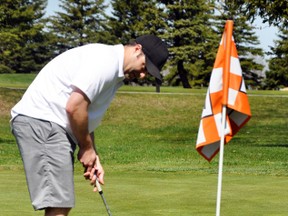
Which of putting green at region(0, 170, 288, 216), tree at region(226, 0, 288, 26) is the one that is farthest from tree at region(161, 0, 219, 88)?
putting green at region(0, 170, 288, 216)

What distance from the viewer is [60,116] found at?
19.7ft

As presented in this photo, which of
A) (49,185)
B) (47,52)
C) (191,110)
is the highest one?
(49,185)

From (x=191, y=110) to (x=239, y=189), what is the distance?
28.3m

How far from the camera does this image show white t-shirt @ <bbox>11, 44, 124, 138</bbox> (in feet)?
19.0

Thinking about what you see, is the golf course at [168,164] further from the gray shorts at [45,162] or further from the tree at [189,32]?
the tree at [189,32]

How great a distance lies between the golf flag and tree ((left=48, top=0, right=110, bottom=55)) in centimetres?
6969

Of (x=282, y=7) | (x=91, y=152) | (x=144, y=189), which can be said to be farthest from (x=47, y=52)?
(x=91, y=152)

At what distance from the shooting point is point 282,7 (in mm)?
24359

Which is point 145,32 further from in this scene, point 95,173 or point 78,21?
point 95,173

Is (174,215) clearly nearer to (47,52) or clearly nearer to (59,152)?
(59,152)

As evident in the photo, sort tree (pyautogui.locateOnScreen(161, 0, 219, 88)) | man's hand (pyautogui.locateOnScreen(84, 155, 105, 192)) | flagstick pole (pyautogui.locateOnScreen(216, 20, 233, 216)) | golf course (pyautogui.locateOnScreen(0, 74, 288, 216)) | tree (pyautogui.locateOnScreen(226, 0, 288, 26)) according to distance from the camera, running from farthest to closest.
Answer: tree (pyautogui.locateOnScreen(161, 0, 219, 88)) → tree (pyautogui.locateOnScreen(226, 0, 288, 26)) → golf course (pyautogui.locateOnScreen(0, 74, 288, 216)) → flagstick pole (pyautogui.locateOnScreen(216, 20, 233, 216)) → man's hand (pyautogui.locateOnScreen(84, 155, 105, 192))

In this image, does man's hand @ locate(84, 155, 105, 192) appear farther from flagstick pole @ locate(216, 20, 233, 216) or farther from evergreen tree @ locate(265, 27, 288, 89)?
evergreen tree @ locate(265, 27, 288, 89)

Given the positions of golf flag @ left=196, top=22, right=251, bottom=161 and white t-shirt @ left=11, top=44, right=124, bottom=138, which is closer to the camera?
white t-shirt @ left=11, top=44, right=124, bottom=138

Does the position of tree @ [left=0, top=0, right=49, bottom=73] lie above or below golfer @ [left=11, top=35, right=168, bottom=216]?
below
